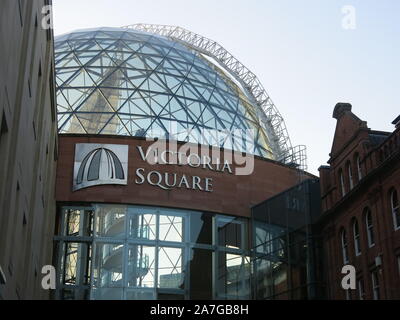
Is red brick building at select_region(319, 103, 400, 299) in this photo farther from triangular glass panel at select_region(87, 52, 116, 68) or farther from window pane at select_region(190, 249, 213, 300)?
triangular glass panel at select_region(87, 52, 116, 68)

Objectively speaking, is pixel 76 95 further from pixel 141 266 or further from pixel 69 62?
pixel 141 266

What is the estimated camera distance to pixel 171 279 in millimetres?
41156

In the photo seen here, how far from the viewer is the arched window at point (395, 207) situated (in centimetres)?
3404

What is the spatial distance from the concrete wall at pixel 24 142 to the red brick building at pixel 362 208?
49.5ft

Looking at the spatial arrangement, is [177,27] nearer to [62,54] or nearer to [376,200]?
[62,54]

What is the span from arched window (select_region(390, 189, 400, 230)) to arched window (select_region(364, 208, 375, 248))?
2.07 m

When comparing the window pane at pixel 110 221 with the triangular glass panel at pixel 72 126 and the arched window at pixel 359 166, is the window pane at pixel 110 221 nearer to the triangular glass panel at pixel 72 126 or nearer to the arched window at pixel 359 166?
the triangular glass panel at pixel 72 126

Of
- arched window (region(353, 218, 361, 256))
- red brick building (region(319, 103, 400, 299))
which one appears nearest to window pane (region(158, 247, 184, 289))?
red brick building (region(319, 103, 400, 299))

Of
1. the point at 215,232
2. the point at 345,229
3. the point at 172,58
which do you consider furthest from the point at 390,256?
the point at 172,58

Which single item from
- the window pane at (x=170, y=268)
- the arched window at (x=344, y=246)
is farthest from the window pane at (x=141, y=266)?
the arched window at (x=344, y=246)

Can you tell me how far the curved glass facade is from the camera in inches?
1587

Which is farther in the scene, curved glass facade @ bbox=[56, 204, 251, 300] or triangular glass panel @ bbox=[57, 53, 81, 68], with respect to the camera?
triangular glass panel @ bbox=[57, 53, 81, 68]

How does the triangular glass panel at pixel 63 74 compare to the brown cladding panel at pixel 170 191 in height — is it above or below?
above

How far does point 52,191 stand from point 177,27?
113 ft
